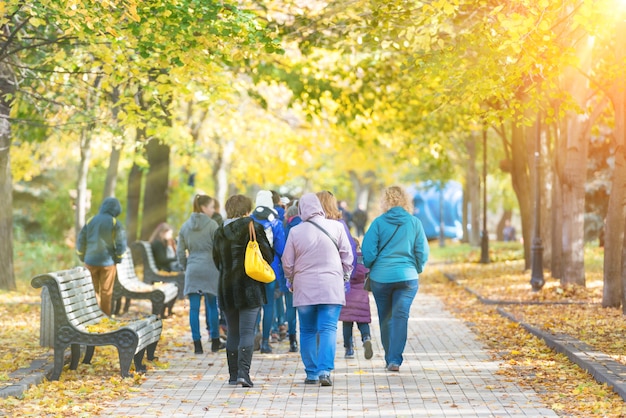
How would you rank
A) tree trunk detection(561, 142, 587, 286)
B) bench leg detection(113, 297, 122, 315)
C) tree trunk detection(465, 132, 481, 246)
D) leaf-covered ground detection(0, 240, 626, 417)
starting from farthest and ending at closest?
1. tree trunk detection(465, 132, 481, 246)
2. tree trunk detection(561, 142, 587, 286)
3. bench leg detection(113, 297, 122, 315)
4. leaf-covered ground detection(0, 240, 626, 417)

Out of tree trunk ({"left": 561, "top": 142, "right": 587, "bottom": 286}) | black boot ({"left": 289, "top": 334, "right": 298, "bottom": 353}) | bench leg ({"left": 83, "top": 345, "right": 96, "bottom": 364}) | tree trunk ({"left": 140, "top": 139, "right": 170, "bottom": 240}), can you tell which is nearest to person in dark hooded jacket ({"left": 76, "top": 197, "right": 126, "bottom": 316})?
black boot ({"left": 289, "top": 334, "right": 298, "bottom": 353})

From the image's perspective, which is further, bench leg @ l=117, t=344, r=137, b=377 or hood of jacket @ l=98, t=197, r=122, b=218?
hood of jacket @ l=98, t=197, r=122, b=218

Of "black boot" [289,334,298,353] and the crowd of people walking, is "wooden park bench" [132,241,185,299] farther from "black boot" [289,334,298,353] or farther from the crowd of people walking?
"black boot" [289,334,298,353]

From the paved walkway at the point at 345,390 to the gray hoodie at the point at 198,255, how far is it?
808mm

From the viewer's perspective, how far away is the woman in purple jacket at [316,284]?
9.98 meters

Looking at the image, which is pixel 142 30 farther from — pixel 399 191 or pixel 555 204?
pixel 555 204

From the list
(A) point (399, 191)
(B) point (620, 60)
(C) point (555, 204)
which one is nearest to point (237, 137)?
(C) point (555, 204)

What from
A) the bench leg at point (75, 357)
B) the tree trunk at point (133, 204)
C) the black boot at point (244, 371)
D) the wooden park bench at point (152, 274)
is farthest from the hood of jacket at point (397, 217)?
the tree trunk at point (133, 204)

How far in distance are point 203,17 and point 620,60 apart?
5989mm

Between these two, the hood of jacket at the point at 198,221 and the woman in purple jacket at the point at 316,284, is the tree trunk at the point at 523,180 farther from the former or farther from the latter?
the woman in purple jacket at the point at 316,284

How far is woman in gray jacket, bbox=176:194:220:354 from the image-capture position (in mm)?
12820

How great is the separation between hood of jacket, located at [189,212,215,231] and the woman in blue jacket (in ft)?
8.97

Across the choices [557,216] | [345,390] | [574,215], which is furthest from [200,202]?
[557,216]

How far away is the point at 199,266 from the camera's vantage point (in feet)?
42.3
